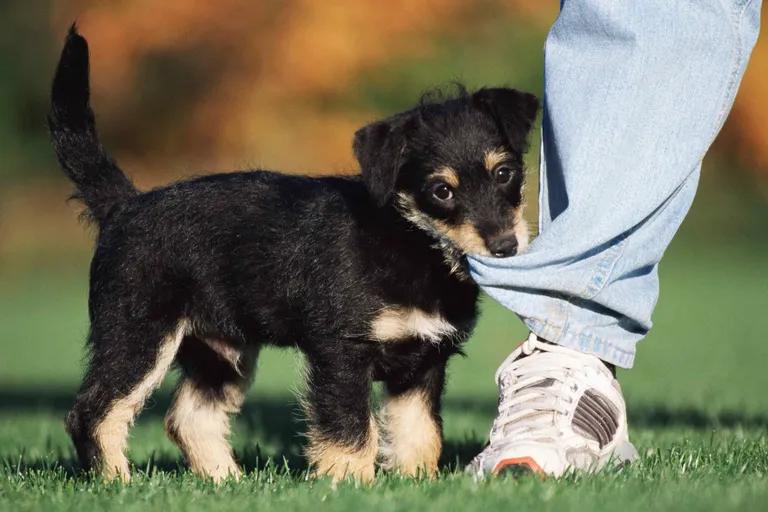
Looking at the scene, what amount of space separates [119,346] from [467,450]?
5.25ft

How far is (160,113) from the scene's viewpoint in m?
21.5

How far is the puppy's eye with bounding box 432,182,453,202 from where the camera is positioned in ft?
14.0

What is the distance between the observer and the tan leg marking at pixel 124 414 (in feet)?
15.1

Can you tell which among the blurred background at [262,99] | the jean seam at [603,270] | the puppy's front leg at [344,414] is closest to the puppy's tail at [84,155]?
the puppy's front leg at [344,414]

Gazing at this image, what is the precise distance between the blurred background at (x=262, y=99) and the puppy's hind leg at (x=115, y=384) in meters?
10.4

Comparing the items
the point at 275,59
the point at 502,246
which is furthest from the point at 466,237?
the point at 275,59

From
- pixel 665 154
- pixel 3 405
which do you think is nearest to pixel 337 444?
pixel 665 154

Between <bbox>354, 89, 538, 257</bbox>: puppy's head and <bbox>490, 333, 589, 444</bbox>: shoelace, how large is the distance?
0.38m

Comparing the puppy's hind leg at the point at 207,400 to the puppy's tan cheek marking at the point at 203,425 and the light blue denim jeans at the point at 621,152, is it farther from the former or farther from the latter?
the light blue denim jeans at the point at 621,152

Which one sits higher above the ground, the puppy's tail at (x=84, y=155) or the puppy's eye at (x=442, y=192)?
the puppy's tail at (x=84, y=155)

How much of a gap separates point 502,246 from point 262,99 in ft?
55.0

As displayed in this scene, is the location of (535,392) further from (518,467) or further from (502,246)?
(502,246)

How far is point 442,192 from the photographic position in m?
4.28

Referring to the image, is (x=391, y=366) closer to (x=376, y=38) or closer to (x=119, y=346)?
(x=119, y=346)
